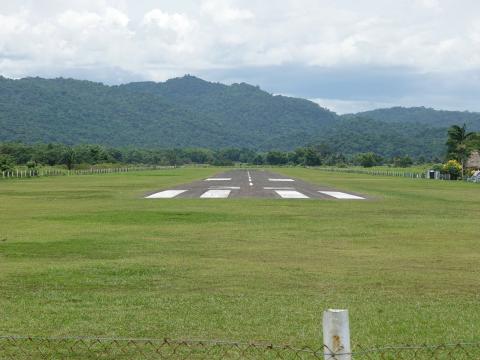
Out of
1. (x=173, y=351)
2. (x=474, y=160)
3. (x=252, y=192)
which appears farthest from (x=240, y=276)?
(x=474, y=160)

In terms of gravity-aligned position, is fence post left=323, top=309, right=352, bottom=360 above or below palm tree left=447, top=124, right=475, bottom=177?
below

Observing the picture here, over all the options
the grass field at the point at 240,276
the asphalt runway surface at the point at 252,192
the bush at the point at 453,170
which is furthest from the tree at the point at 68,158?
the grass field at the point at 240,276

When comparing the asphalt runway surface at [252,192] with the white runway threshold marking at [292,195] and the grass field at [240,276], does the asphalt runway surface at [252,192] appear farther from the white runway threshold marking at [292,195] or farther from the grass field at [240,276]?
the grass field at [240,276]

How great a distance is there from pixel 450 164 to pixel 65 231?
82.2 metres

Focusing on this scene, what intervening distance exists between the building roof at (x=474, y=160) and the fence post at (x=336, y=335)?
110 m

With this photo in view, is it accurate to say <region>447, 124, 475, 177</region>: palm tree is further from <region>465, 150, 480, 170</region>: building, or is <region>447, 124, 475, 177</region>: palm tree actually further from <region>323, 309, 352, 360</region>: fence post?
<region>323, 309, 352, 360</region>: fence post

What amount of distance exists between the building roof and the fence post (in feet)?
360

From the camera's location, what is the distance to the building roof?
11098 cm

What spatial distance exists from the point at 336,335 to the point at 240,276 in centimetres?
1014

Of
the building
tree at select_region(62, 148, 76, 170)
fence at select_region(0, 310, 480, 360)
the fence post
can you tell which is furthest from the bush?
the fence post

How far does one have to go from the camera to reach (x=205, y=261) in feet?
60.0

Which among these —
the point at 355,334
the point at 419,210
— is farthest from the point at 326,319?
the point at 419,210

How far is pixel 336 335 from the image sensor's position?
5.88 m

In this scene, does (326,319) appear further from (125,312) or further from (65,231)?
(65,231)
